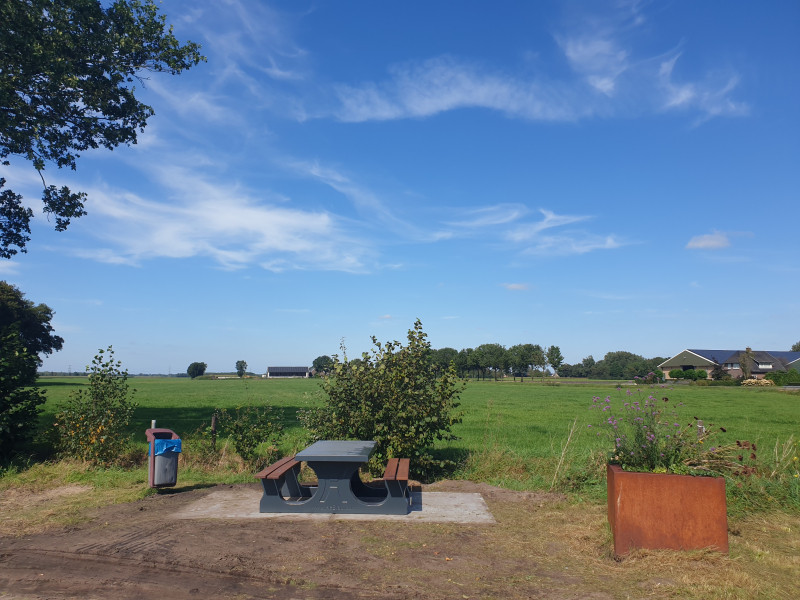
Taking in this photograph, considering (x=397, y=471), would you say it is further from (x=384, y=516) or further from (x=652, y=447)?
(x=652, y=447)

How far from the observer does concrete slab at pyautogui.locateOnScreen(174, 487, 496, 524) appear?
6.62m

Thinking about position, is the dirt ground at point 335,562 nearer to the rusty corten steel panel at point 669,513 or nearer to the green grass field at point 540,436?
the rusty corten steel panel at point 669,513

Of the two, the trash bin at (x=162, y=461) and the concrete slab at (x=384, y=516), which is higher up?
the trash bin at (x=162, y=461)

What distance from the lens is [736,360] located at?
8825cm

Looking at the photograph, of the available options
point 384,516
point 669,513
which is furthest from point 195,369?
point 669,513

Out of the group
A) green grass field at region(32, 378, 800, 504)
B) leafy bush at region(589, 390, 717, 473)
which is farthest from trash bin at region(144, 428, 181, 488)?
leafy bush at region(589, 390, 717, 473)

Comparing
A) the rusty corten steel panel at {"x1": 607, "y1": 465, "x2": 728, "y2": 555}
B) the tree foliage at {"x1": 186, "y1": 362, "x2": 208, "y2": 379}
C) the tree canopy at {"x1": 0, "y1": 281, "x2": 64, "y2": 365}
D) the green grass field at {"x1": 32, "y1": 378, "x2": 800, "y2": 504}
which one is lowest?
the green grass field at {"x1": 32, "y1": 378, "x2": 800, "y2": 504}

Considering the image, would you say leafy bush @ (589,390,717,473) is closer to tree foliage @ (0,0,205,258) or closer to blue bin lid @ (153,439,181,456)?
blue bin lid @ (153,439,181,456)

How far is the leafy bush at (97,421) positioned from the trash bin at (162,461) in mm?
1847

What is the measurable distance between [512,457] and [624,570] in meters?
4.97

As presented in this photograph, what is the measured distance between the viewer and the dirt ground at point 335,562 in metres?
4.40

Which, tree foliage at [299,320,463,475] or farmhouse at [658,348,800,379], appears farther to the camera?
farmhouse at [658,348,800,379]

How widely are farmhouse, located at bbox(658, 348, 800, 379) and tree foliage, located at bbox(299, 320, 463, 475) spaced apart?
283 feet

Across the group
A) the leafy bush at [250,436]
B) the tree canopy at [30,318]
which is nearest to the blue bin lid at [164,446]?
the leafy bush at [250,436]
